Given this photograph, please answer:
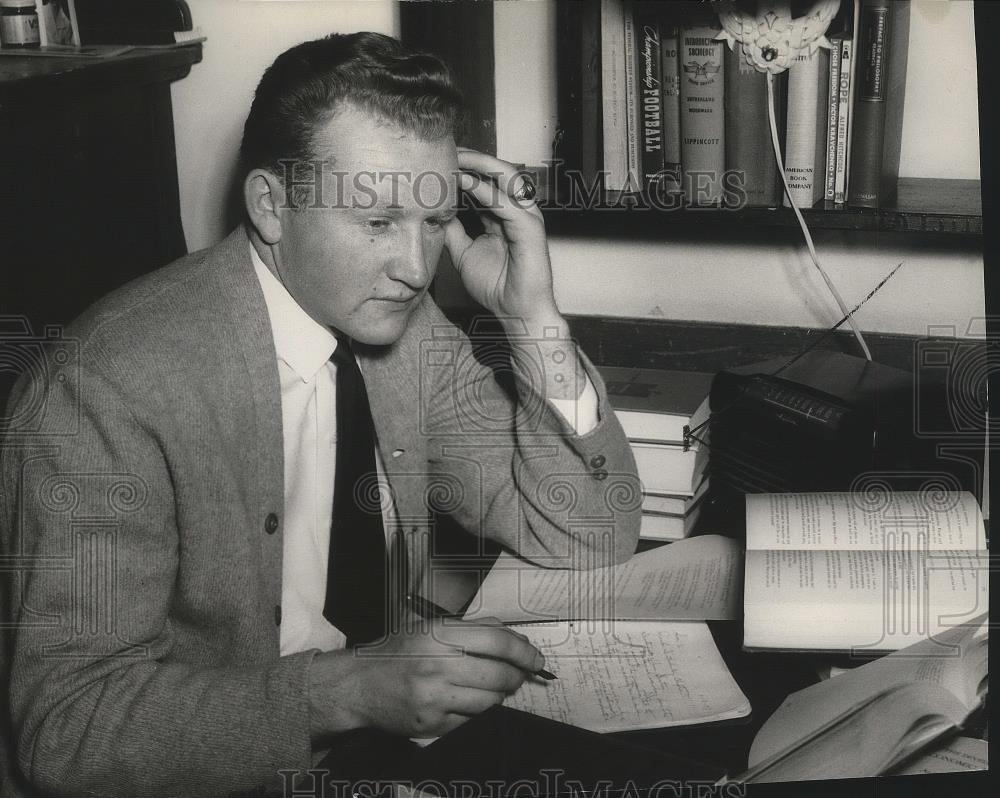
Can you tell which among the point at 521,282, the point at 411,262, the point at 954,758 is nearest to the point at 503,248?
the point at 521,282

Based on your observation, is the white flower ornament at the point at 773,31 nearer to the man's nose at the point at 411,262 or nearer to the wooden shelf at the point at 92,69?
the man's nose at the point at 411,262

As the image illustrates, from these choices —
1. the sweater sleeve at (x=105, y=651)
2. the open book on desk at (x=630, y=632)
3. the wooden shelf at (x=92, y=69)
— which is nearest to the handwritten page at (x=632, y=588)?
the open book on desk at (x=630, y=632)

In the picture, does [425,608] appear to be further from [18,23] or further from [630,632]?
[18,23]

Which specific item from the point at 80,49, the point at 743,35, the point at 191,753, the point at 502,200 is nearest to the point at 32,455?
the point at 191,753

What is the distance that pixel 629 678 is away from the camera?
88 centimetres

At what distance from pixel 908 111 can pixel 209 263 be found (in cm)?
74

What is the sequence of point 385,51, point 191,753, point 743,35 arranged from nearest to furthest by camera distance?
point 191,753 < point 385,51 < point 743,35

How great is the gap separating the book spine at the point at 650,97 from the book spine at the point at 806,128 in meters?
0.13

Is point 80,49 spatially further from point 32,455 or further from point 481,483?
point 481,483

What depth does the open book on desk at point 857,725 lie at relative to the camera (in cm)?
86

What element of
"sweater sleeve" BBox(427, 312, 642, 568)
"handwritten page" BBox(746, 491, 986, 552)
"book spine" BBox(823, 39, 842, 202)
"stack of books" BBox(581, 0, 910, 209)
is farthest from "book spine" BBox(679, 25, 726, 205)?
"handwritten page" BBox(746, 491, 986, 552)

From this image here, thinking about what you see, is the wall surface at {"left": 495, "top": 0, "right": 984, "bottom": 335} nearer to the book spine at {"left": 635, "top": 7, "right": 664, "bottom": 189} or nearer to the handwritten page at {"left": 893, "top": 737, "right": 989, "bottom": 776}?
the book spine at {"left": 635, "top": 7, "right": 664, "bottom": 189}

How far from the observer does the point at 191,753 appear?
75cm

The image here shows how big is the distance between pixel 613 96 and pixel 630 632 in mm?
547
